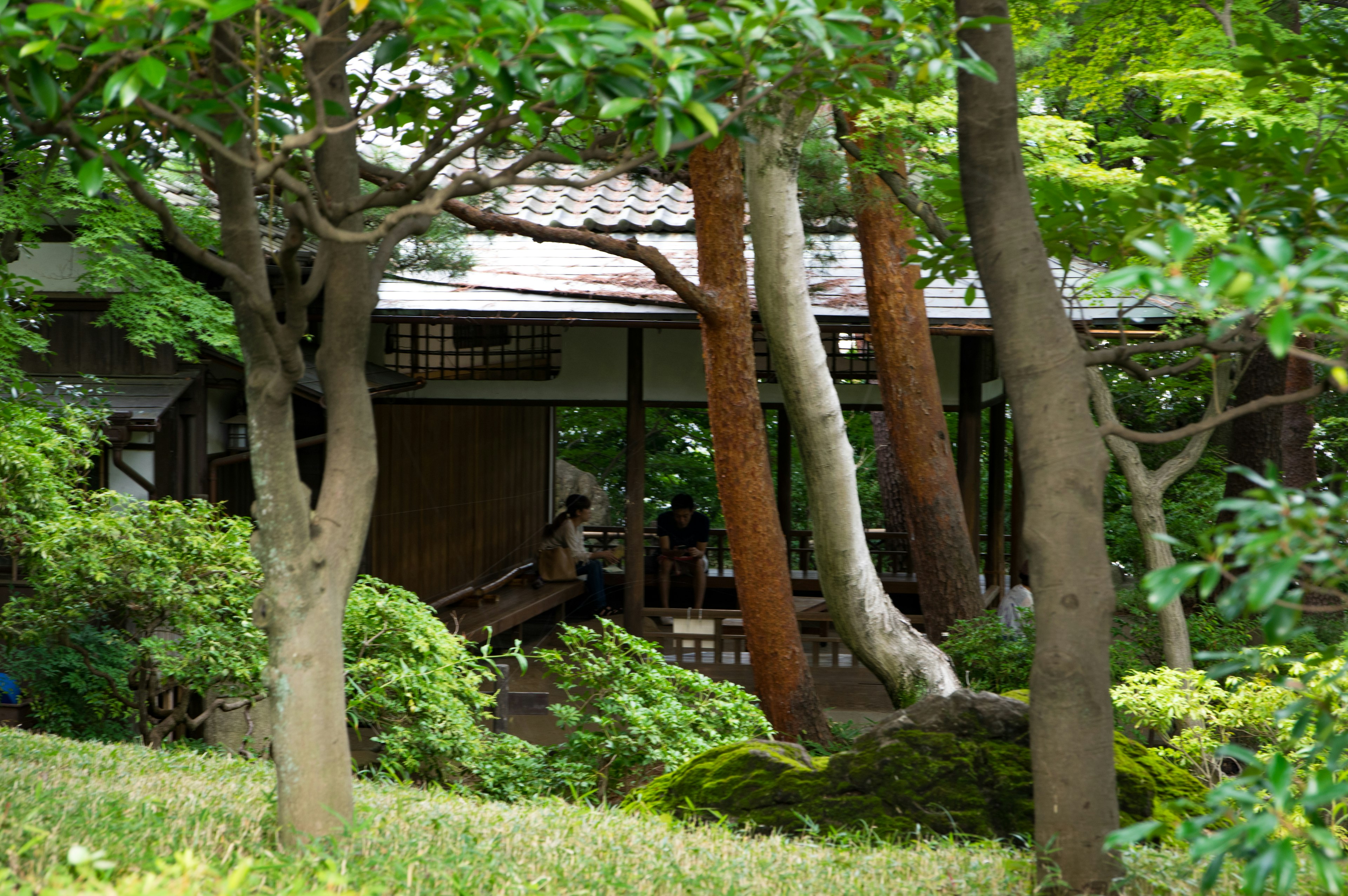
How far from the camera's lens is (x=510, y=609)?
11.5 m

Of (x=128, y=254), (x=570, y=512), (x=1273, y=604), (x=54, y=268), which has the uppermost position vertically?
(x=54, y=268)

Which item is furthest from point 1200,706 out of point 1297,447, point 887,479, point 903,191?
point 887,479

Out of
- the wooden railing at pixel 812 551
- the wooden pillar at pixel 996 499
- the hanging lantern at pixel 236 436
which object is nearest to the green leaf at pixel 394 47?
the hanging lantern at pixel 236 436

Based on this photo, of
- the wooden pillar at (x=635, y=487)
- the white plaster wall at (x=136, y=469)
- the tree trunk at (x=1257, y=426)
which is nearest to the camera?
the white plaster wall at (x=136, y=469)

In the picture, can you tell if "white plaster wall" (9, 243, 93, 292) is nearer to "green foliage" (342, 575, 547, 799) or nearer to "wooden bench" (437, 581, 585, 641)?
"green foliage" (342, 575, 547, 799)

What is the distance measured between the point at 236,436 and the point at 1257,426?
986 cm

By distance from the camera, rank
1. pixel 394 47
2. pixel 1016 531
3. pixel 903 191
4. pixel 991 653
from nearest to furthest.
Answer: pixel 394 47 < pixel 903 191 < pixel 991 653 < pixel 1016 531

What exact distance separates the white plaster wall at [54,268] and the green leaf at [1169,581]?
904 cm

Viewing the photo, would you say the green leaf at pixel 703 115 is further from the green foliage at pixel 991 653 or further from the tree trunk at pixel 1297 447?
the tree trunk at pixel 1297 447

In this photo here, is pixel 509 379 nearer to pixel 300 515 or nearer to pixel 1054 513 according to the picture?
pixel 300 515

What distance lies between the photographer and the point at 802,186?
8.76 m

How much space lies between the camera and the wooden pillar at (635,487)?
9.81m

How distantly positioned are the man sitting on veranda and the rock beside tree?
713 centimetres

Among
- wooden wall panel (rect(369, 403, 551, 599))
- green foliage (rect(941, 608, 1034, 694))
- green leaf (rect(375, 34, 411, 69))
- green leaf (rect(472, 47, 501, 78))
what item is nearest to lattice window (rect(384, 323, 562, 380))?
wooden wall panel (rect(369, 403, 551, 599))
